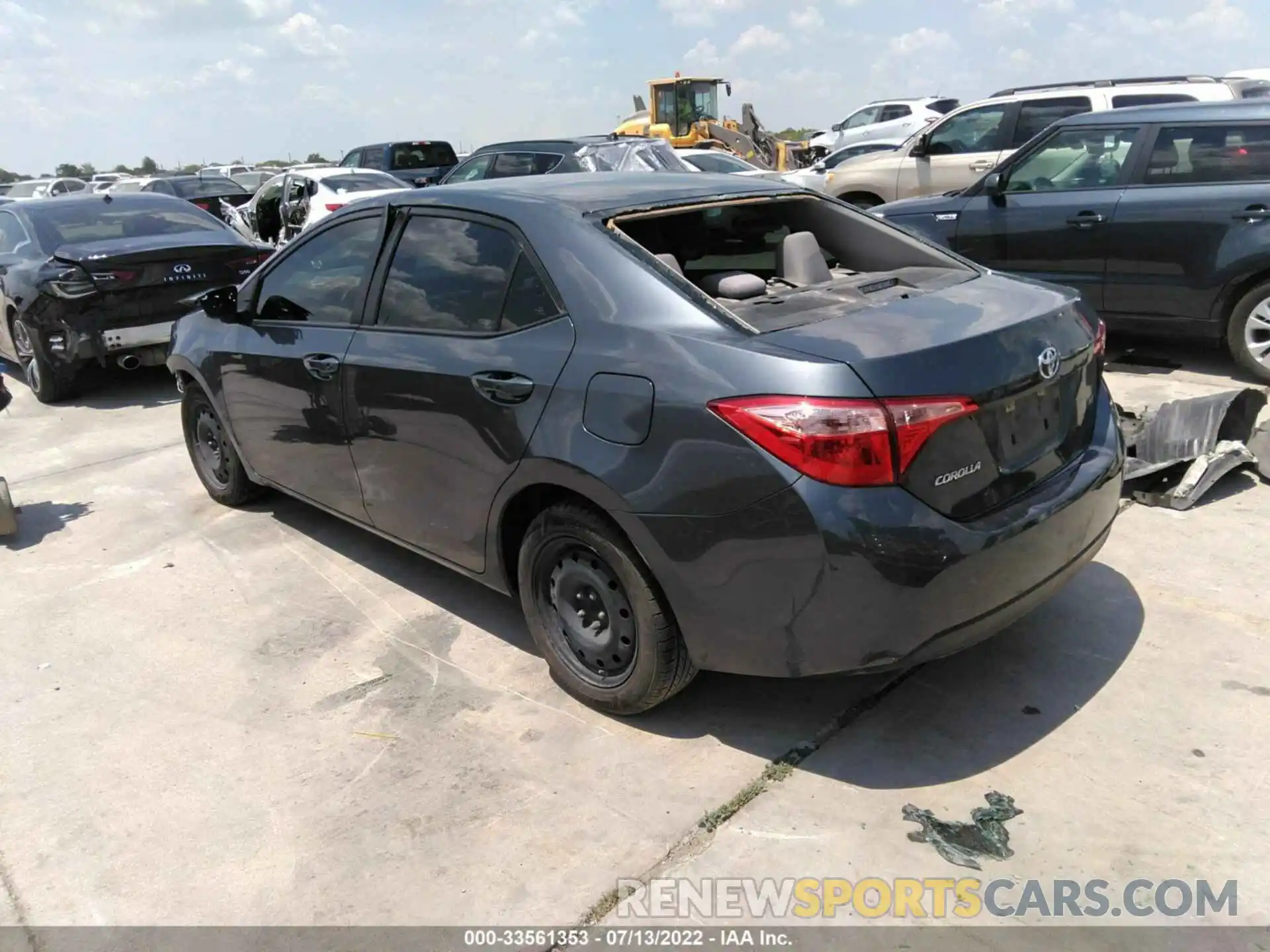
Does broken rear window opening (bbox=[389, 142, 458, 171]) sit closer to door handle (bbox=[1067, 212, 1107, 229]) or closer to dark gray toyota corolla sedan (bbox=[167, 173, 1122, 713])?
door handle (bbox=[1067, 212, 1107, 229])

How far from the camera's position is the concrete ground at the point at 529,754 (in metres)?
2.61

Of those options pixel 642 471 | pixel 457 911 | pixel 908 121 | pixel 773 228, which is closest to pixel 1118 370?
pixel 773 228

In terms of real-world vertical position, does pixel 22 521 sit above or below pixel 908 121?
below

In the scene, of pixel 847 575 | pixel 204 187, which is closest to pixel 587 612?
pixel 847 575

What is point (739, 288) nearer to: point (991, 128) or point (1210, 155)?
point (1210, 155)

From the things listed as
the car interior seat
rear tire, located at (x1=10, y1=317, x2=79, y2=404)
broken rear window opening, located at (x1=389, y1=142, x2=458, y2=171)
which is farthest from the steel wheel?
broken rear window opening, located at (x1=389, y1=142, x2=458, y2=171)

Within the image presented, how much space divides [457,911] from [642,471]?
4.13ft

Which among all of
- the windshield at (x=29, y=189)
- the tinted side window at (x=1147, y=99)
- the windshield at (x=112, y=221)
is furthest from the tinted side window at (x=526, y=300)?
the windshield at (x=29, y=189)

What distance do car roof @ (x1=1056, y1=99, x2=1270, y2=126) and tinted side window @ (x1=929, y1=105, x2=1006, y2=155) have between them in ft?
14.0

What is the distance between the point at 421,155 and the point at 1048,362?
1958cm

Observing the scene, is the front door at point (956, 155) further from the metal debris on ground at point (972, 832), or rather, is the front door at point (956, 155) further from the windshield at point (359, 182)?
the metal debris on ground at point (972, 832)

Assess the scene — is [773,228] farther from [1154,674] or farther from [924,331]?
[1154,674]

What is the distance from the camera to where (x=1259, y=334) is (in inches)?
247

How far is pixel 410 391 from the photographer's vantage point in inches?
141
